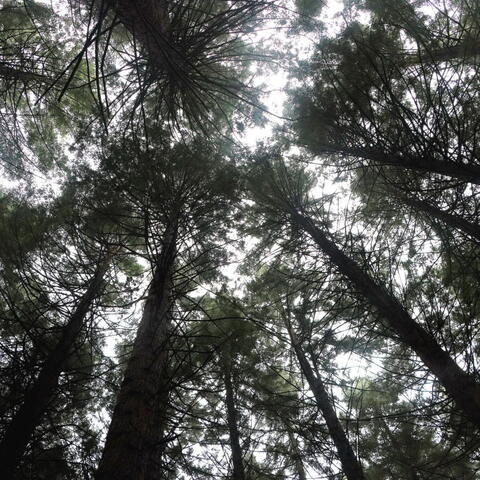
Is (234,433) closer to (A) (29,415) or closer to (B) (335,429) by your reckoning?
(B) (335,429)

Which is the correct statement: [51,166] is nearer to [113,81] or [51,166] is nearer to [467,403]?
[113,81]

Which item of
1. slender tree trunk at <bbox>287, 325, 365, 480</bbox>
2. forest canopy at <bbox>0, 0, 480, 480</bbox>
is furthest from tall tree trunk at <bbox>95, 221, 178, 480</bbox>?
slender tree trunk at <bbox>287, 325, 365, 480</bbox>

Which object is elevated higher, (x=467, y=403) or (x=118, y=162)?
(x=118, y=162)

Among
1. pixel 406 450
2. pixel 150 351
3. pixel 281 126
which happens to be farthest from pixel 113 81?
pixel 406 450

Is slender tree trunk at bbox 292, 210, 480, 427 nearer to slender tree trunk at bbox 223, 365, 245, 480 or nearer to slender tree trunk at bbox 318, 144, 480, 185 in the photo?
slender tree trunk at bbox 318, 144, 480, 185

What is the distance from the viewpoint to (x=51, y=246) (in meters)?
7.37

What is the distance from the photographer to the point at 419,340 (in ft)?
13.5

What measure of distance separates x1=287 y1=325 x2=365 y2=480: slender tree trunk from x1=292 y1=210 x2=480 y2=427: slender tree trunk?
193cm

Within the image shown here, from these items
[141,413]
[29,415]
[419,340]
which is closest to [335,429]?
[419,340]

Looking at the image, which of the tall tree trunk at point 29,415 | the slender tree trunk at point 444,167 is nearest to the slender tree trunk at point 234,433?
the tall tree trunk at point 29,415

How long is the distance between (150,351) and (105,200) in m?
3.69

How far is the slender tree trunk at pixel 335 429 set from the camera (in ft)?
20.1

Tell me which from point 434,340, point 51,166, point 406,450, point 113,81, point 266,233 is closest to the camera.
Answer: point 434,340

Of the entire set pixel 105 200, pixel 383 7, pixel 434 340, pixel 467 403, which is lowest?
pixel 467 403
